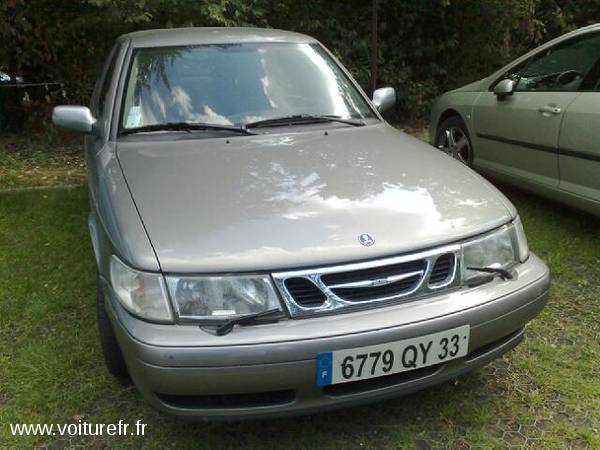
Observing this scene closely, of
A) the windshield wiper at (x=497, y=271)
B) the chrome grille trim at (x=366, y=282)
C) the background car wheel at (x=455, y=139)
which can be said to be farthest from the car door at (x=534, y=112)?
the chrome grille trim at (x=366, y=282)

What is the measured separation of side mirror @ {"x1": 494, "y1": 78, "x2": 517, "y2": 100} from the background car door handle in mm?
398

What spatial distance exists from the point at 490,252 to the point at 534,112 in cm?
239

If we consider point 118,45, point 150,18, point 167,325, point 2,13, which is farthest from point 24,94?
point 167,325

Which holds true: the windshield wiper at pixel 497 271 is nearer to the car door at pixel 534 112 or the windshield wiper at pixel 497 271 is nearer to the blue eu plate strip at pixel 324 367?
the blue eu plate strip at pixel 324 367

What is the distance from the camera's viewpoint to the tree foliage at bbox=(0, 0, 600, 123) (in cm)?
652

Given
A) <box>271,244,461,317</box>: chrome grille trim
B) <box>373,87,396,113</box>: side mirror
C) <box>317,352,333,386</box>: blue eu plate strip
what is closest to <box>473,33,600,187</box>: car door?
<box>373,87,396,113</box>: side mirror

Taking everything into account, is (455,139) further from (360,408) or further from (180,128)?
(360,408)

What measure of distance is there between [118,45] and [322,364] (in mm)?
2732

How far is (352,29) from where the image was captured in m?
8.23

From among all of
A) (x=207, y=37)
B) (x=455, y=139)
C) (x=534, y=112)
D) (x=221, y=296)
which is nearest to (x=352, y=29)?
(x=455, y=139)

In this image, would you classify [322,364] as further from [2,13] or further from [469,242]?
[2,13]

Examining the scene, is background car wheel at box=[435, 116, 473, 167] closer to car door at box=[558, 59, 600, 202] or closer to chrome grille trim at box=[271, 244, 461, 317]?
car door at box=[558, 59, 600, 202]

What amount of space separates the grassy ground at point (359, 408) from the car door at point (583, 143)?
524 millimetres

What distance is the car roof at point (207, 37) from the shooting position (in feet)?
11.0
